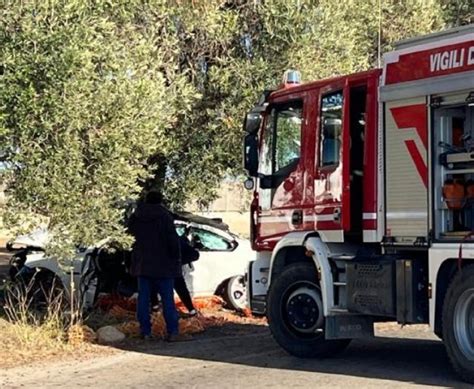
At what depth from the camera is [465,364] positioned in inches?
314

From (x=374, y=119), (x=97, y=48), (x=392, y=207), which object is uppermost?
(x=97, y=48)

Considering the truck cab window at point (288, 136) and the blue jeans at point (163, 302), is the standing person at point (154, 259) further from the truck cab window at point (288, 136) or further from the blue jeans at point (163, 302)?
the truck cab window at point (288, 136)

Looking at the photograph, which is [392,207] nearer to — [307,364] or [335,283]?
[335,283]

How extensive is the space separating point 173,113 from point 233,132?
1285 millimetres

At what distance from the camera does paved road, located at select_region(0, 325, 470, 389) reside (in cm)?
853

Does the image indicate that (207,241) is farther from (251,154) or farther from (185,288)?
(251,154)

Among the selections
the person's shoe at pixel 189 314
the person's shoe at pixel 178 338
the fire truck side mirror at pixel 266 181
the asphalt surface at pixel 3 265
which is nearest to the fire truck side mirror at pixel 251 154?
the fire truck side mirror at pixel 266 181

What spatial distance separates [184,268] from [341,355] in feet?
13.2

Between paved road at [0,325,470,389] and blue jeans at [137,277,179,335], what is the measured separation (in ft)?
0.81

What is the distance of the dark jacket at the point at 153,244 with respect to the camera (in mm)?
11141

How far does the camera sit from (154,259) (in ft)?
36.6

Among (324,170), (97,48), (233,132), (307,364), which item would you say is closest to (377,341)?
(307,364)

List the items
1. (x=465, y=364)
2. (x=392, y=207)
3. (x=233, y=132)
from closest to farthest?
(x=465, y=364) < (x=392, y=207) < (x=233, y=132)

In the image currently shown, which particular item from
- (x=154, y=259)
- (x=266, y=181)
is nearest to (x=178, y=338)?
(x=154, y=259)
